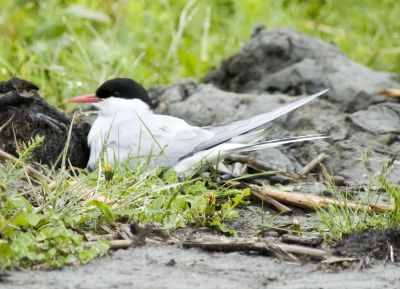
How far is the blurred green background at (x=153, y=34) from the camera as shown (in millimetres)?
6723

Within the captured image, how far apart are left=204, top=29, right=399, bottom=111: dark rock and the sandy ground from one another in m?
A: 3.08

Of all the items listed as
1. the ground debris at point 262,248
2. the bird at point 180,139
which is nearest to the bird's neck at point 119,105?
the bird at point 180,139

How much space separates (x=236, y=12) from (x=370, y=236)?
4.76 metres

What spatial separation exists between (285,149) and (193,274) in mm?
2451

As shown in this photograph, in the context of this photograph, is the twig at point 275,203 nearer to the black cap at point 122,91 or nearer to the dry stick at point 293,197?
the dry stick at point 293,197

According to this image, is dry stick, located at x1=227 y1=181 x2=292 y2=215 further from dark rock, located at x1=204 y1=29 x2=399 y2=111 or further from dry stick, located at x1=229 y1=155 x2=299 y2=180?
dark rock, located at x1=204 y1=29 x2=399 y2=111

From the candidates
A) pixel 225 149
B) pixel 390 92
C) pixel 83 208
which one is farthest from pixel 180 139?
pixel 390 92

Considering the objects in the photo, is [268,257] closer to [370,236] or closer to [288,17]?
[370,236]

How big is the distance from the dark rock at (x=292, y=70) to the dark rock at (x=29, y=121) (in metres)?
2.03

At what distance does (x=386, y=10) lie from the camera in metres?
8.70

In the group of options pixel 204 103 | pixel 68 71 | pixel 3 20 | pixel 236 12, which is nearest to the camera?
pixel 204 103

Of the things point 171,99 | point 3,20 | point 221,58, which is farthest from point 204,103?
point 3,20

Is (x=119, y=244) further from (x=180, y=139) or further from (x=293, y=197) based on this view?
(x=180, y=139)

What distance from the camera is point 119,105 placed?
5.60m
